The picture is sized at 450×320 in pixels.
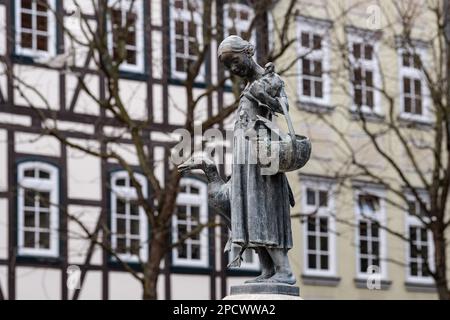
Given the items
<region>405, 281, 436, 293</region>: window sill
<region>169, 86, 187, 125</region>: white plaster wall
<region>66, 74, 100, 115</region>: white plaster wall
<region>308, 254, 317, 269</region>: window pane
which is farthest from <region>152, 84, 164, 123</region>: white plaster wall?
<region>405, 281, 436, 293</region>: window sill

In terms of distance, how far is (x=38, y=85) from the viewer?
2461 centimetres

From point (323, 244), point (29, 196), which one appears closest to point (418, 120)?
point (323, 244)

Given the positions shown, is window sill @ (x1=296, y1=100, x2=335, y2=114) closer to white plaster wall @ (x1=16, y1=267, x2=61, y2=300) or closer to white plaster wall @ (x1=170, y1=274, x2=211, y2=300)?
white plaster wall @ (x1=170, y1=274, x2=211, y2=300)

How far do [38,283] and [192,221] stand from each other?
3.08 meters

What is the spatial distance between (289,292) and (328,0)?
17.1 metres

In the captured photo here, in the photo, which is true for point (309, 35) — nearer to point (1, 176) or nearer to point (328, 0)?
point (328, 0)

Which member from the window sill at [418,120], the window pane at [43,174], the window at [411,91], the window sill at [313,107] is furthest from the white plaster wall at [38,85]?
the window at [411,91]

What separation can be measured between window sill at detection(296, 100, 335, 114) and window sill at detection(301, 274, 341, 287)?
2.97m

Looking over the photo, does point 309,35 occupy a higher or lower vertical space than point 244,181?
higher

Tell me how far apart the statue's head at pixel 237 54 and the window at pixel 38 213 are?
1291 centimetres

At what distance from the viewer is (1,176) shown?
24.1 meters

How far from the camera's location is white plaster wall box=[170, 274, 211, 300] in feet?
84.7

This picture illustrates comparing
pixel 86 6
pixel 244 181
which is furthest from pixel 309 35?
pixel 244 181
